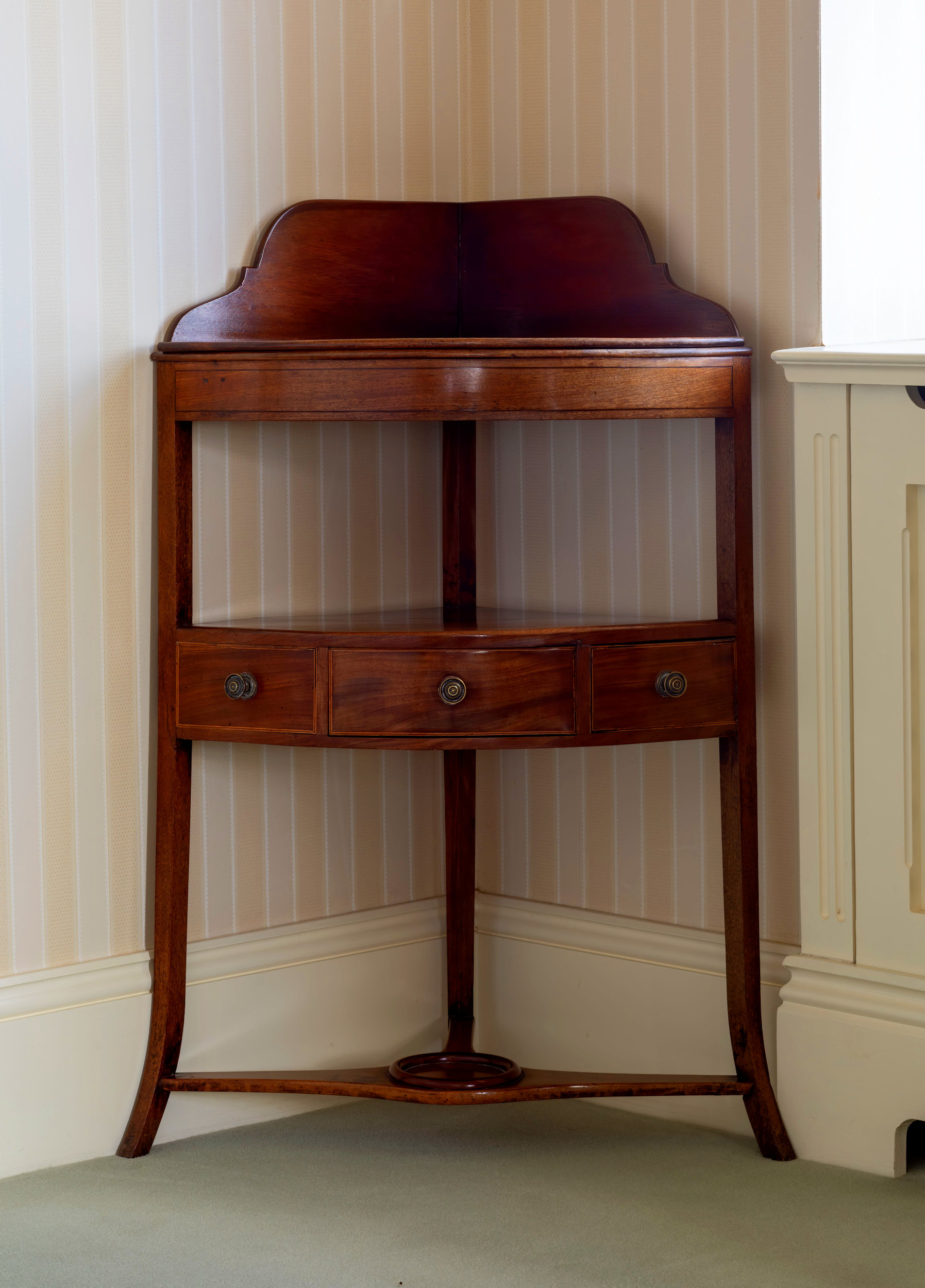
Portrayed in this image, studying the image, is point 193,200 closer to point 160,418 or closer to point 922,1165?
point 160,418

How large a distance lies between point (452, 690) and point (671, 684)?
26 cm

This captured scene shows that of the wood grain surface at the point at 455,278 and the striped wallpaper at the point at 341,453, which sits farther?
the wood grain surface at the point at 455,278

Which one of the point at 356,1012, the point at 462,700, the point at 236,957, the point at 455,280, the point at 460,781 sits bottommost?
the point at 356,1012

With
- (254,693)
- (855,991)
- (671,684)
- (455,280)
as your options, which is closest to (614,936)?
(855,991)

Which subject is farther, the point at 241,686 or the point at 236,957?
the point at 236,957

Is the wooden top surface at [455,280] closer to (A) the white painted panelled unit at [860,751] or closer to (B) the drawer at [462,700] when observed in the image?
(A) the white painted panelled unit at [860,751]

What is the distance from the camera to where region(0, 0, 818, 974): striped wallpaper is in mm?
1885

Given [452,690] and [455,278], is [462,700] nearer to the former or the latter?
[452,690]

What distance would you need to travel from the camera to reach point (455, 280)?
2.19 m

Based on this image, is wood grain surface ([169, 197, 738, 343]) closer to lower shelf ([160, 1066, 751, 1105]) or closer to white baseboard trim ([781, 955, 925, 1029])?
white baseboard trim ([781, 955, 925, 1029])

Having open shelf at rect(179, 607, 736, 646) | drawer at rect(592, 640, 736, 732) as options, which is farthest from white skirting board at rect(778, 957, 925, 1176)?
open shelf at rect(179, 607, 736, 646)

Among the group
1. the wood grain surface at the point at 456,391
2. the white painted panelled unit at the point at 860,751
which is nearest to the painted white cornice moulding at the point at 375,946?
the white painted panelled unit at the point at 860,751

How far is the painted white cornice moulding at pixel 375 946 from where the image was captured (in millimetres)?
1907

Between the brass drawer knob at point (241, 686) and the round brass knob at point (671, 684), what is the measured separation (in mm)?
469
